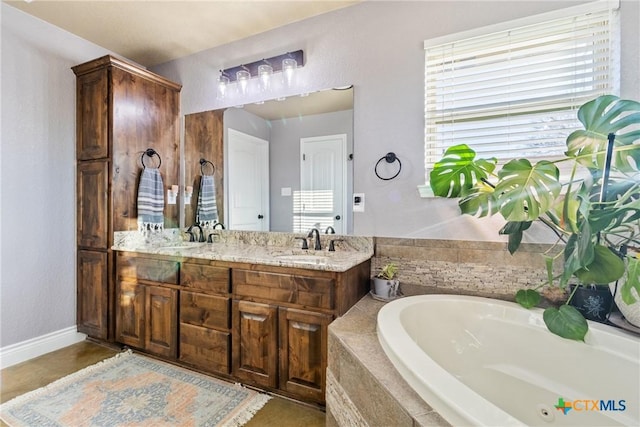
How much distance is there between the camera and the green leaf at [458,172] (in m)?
1.51

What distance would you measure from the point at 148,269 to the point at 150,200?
67 cm

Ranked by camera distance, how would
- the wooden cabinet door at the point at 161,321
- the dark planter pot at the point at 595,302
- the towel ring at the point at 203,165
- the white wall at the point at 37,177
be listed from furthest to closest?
the towel ring at the point at 203,165, the white wall at the point at 37,177, the wooden cabinet door at the point at 161,321, the dark planter pot at the point at 595,302

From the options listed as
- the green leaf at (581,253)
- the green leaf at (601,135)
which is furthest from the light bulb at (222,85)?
the green leaf at (581,253)

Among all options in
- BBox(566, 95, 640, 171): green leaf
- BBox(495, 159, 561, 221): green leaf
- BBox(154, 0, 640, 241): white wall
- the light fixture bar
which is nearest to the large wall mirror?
BBox(154, 0, 640, 241): white wall

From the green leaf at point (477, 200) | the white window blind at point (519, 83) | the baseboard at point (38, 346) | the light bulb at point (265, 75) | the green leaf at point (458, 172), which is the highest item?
the light bulb at point (265, 75)

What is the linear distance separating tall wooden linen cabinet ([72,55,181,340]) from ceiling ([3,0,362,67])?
11.9 inches

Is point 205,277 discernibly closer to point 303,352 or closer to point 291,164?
point 303,352

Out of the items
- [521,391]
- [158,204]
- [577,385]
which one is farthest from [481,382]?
[158,204]

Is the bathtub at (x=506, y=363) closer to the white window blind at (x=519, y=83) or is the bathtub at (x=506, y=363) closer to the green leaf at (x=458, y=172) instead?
the green leaf at (x=458, y=172)

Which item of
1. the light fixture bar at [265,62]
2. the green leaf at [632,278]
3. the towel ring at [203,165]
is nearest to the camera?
the green leaf at [632,278]

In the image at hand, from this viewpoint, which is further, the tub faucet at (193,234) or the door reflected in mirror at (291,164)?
the tub faucet at (193,234)

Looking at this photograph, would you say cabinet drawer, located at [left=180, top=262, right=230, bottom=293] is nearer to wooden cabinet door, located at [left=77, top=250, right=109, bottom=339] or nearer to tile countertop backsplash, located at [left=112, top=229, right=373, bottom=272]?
tile countertop backsplash, located at [left=112, top=229, right=373, bottom=272]

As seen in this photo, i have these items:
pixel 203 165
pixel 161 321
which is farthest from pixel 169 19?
pixel 161 321

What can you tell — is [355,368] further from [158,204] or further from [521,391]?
[158,204]
